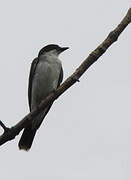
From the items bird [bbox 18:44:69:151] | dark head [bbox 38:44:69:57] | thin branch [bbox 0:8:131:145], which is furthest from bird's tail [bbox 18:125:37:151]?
thin branch [bbox 0:8:131:145]

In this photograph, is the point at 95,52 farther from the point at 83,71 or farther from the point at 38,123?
the point at 38,123

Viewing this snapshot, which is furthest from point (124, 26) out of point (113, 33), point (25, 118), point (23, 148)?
point (23, 148)

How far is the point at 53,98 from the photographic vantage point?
4840 millimetres

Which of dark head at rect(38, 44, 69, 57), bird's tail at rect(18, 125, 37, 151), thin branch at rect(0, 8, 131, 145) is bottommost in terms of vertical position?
bird's tail at rect(18, 125, 37, 151)

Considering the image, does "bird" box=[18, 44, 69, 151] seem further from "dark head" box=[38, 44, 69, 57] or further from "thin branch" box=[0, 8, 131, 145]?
"thin branch" box=[0, 8, 131, 145]

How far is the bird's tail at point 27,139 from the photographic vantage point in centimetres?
770

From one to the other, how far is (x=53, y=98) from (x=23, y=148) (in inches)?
119

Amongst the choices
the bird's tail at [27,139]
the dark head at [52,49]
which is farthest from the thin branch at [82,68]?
the dark head at [52,49]

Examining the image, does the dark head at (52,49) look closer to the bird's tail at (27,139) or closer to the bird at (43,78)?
the bird at (43,78)

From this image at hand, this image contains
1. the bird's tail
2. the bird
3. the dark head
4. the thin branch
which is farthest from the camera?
the dark head

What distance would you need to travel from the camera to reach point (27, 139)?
25.9ft

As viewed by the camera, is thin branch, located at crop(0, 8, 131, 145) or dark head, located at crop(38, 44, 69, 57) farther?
dark head, located at crop(38, 44, 69, 57)

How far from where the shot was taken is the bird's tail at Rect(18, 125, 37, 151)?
25.3 feet

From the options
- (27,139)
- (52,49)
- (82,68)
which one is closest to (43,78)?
(52,49)
